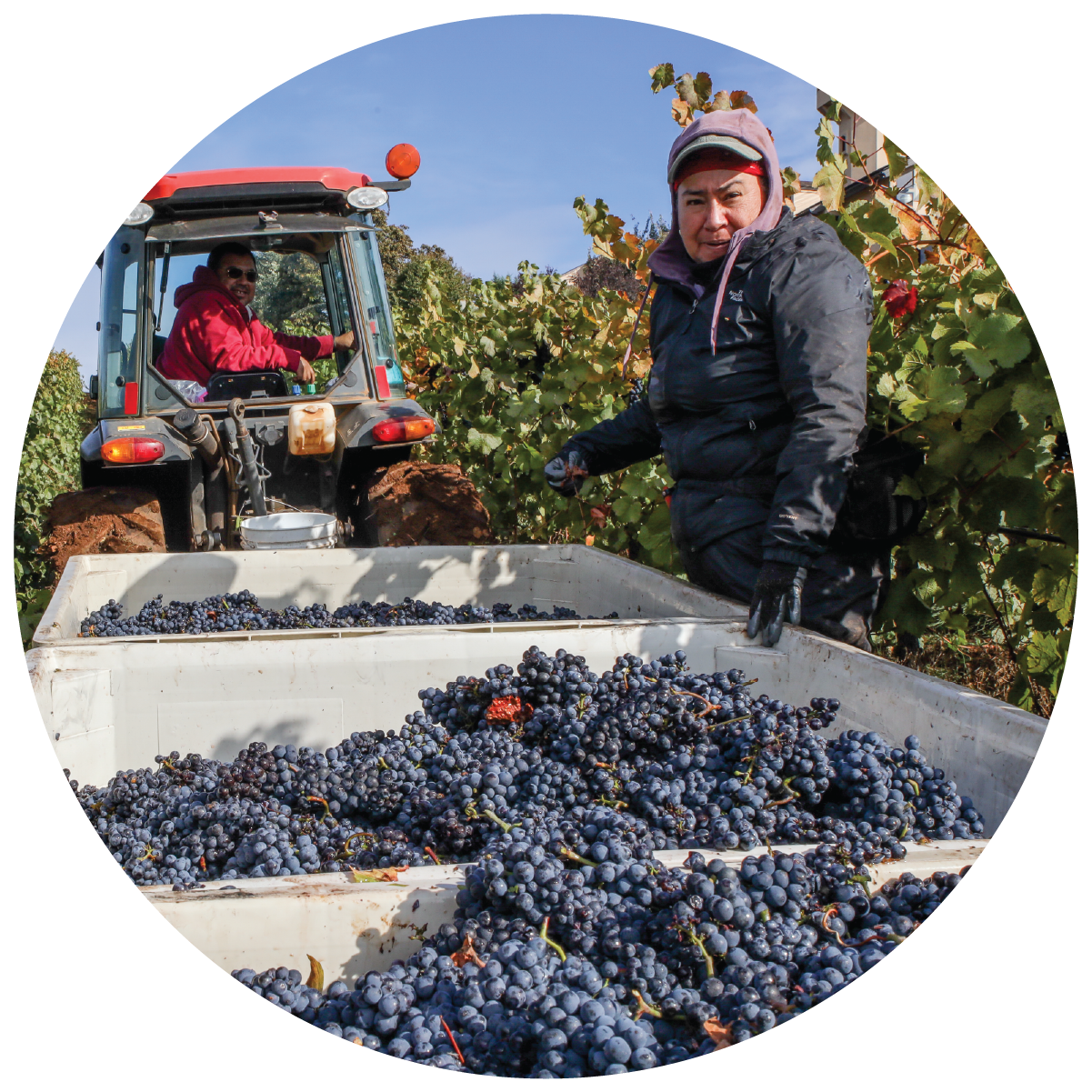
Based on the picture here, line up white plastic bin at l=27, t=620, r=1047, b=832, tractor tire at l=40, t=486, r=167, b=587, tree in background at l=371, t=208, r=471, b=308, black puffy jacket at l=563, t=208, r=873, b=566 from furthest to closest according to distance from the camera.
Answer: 1. tree in background at l=371, t=208, r=471, b=308
2. tractor tire at l=40, t=486, r=167, b=587
3. black puffy jacket at l=563, t=208, r=873, b=566
4. white plastic bin at l=27, t=620, r=1047, b=832

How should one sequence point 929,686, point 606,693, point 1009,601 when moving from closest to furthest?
point 929,686
point 606,693
point 1009,601

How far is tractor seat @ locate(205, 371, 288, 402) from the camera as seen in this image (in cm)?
445

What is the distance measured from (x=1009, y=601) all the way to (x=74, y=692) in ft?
12.0

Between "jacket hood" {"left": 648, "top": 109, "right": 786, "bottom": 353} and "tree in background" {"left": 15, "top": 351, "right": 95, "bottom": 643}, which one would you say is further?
"tree in background" {"left": 15, "top": 351, "right": 95, "bottom": 643}

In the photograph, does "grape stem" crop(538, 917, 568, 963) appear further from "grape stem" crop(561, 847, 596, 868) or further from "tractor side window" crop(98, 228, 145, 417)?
"tractor side window" crop(98, 228, 145, 417)

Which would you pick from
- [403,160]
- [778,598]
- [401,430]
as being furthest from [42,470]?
[778,598]

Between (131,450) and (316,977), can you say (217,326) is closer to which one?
(131,450)

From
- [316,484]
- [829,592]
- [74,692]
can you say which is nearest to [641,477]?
[316,484]

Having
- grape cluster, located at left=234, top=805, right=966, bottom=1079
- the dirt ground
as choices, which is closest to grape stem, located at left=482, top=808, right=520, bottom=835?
grape cluster, located at left=234, top=805, right=966, bottom=1079

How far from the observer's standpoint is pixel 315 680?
6.41 feet

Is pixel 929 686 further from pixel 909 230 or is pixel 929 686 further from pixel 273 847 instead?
pixel 909 230

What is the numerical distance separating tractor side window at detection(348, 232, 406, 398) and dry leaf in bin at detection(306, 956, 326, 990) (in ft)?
13.0

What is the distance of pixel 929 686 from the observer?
164 centimetres

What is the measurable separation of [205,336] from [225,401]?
37 cm
